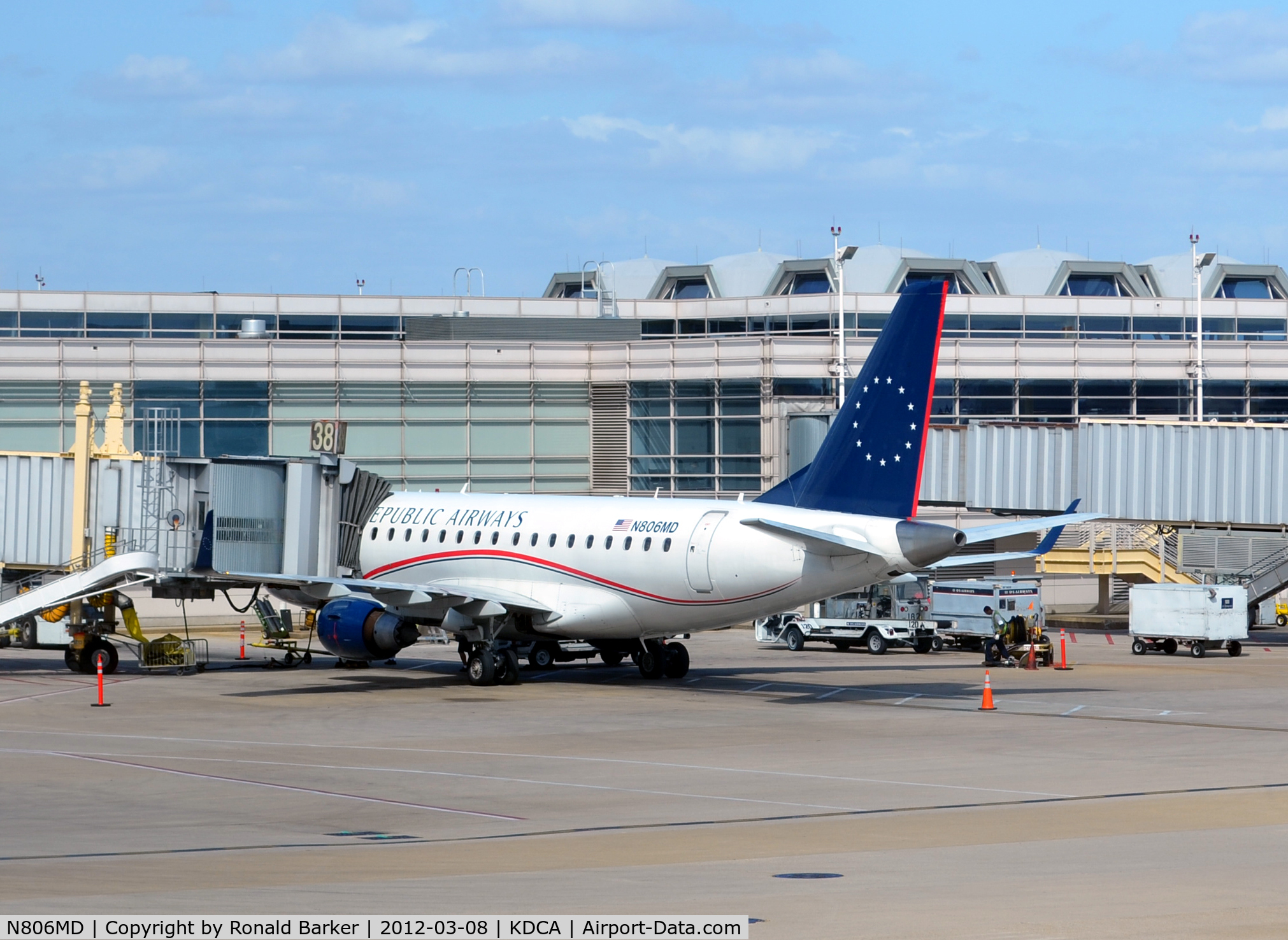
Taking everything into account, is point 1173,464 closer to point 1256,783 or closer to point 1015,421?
point 1015,421

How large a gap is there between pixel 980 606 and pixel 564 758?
2719 centimetres

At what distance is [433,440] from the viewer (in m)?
72.6

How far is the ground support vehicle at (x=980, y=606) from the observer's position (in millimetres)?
50344

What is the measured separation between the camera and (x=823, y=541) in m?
34.5

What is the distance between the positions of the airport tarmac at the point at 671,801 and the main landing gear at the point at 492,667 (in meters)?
0.38

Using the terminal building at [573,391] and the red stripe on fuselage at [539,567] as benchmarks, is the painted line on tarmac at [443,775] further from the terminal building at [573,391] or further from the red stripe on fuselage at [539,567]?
the terminal building at [573,391]

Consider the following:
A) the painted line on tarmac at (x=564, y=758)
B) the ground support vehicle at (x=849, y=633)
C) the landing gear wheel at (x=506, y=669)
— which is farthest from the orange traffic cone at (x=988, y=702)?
the ground support vehicle at (x=849, y=633)

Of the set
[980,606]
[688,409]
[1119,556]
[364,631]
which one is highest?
[688,409]

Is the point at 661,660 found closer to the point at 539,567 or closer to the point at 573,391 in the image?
the point at 539,567

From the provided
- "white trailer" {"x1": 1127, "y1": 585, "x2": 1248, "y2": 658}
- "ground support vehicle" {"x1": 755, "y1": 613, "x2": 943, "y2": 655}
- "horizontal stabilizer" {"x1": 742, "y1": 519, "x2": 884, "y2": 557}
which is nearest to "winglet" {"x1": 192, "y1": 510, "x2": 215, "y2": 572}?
"horizontal stabilizer" {"x1": 742, "y1": 519, "x2": 884, "y2": 557}

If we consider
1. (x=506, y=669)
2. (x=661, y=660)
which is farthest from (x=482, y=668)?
(x=661, y=660)

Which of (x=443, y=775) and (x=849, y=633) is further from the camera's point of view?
(x=849, y=633)

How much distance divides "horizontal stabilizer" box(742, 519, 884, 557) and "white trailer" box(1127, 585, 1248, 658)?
783 inches

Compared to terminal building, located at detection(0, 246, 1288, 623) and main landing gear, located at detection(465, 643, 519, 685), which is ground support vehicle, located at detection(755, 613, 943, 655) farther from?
main landing gear, located at detection(465, 643, 519, 685)
